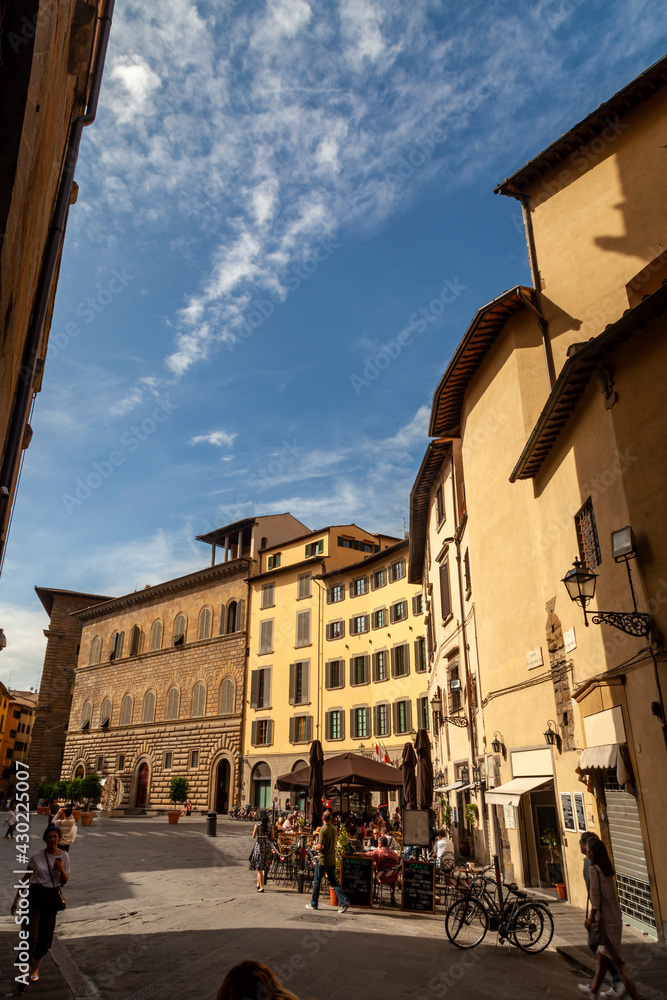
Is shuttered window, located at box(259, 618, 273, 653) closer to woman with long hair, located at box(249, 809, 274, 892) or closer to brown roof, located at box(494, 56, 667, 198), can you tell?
woman with long hair, located at box(249, 809, 274, 892)

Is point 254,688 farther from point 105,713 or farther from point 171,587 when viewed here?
point 105,713

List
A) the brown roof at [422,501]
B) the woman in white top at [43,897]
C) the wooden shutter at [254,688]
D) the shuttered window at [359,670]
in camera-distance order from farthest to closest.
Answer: the wooden shutter at [254,688] < the shuttered window at [359,670] < the brown roof at [422,501] < the woman in white top at [43,897]

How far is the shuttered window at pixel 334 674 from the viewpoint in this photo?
3359 centimetres

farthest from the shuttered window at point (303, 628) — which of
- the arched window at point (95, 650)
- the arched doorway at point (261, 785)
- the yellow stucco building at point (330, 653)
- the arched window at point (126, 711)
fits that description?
the arched window at point (95, 650)

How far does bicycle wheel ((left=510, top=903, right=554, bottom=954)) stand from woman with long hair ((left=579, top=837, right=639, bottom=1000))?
1.51 metres

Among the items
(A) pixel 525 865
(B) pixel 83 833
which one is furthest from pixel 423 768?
(B) pixel 83 833

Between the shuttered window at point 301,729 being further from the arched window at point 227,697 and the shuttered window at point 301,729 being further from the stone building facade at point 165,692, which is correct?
the arched window at point 227,697

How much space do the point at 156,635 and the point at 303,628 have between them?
1346 cm

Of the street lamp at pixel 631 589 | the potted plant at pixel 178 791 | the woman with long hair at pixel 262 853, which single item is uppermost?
the street lamp at pixel 631 589

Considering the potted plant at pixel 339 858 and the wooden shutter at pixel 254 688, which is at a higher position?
the wooden shutter at pixel 254 688

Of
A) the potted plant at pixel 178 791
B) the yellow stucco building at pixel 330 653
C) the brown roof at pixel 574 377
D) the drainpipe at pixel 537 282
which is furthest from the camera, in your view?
the potted plant at pixel 178 791

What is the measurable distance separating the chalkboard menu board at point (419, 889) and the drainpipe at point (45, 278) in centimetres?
775

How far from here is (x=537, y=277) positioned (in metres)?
14.9

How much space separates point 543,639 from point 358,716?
21.1 m
